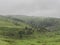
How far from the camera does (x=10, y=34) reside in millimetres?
177875

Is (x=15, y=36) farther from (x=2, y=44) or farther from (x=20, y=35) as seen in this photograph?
(x=2, y=44)

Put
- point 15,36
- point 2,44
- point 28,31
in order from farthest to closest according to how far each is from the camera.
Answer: point 28,31
point 15,36
point 2,44

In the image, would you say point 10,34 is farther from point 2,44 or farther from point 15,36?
point 2,44

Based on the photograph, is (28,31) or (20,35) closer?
(20,35)

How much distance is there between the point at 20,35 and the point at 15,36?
9.02 m

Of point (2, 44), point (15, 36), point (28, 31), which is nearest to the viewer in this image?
point (2, 44)

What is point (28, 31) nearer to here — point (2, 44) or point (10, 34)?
point (10, 34)

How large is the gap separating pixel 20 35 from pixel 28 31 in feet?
62.7

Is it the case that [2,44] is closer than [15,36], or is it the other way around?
[2,44]

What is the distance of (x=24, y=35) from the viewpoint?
598ft

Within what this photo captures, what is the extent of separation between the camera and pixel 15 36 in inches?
6791

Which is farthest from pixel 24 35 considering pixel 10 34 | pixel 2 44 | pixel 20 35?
pixel 2 44

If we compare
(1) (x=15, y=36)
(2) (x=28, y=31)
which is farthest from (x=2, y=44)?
(2) (x=28, y=31)

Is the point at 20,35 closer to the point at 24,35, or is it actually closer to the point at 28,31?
the point at 24,35
